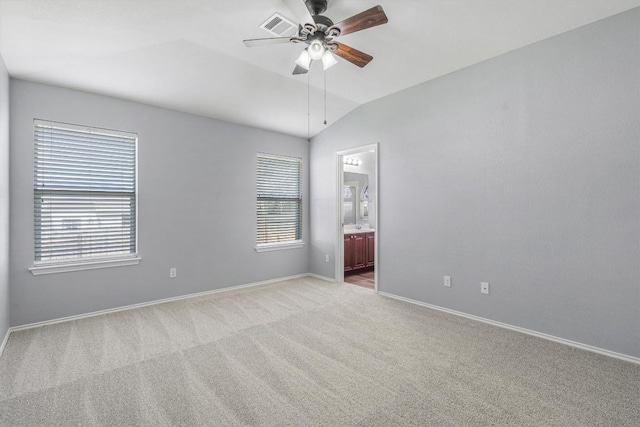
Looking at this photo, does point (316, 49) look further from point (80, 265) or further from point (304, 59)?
point (80, 265)

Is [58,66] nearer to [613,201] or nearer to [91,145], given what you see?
[91,145]

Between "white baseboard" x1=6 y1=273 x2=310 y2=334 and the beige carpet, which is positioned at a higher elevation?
"white baseboard" x1=6 y1=273 x2=310 y2=334

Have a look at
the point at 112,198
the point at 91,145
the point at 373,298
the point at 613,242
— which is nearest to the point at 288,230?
the point at 373,298

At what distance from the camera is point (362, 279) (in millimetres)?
5363

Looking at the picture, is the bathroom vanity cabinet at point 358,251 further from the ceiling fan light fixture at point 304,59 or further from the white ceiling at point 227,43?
the ceiling fan light fixture at point 304,59

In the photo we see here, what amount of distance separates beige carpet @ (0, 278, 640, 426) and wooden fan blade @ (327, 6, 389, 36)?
2577mm

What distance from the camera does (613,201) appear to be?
101 inches

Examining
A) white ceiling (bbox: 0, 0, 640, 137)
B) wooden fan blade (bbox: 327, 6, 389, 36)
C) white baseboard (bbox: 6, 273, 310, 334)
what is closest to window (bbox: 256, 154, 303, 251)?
white baseboard (bbox: 6, 273, 310, 334)

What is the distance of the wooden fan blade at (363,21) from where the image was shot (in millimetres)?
2104

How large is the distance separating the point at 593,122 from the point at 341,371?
9.80ft

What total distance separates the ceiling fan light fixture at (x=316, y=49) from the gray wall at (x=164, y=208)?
2.45 metres

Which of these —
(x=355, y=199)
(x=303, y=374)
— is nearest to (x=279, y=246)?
(x=355, y=199)

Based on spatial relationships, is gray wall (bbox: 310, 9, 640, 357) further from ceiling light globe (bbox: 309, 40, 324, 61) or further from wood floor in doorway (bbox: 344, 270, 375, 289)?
ceiling light globe (bbox: 309, 40, 324, 61)

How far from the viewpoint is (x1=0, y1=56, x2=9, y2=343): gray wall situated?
106 inches
